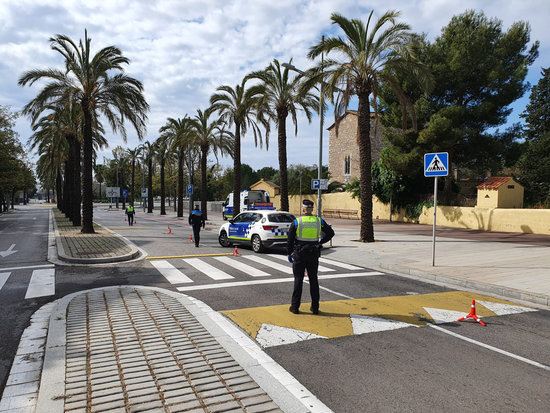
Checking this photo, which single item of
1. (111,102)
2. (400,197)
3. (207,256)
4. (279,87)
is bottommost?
(207,256)

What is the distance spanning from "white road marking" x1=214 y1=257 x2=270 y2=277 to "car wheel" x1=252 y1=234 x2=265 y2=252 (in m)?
1.63

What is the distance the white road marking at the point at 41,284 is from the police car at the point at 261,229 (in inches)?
253

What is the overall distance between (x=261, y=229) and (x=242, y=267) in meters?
3.14

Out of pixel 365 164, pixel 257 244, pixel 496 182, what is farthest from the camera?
pixel 496 182

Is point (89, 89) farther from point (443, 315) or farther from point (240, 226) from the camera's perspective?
point (443, 315)

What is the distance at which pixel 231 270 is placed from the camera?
1027cm

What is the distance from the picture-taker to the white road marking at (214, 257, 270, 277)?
9.76m

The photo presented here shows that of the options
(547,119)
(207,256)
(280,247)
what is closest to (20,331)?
(207,256)

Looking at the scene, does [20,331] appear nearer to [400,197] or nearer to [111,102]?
[111,102]

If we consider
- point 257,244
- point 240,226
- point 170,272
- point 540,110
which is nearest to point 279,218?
point 257,244

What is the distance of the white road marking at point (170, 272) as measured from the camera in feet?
29.3

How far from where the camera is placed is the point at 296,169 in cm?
7188

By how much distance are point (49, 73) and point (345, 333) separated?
19.5 metres

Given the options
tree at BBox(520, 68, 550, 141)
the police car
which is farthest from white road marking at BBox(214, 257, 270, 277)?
tree at BBox(520, 68, 550, 141)
